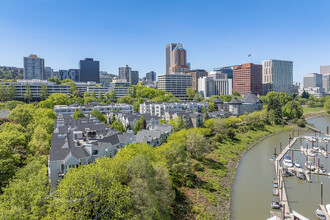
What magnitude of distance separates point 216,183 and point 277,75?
440 feet

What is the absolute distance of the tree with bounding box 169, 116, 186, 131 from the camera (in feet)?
160

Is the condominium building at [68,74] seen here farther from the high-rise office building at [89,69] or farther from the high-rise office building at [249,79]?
the high-rise office building at [249,79]

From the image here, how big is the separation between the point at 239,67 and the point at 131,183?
450 feet

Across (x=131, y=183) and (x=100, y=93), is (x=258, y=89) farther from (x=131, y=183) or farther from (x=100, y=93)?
(x=131, y=183)

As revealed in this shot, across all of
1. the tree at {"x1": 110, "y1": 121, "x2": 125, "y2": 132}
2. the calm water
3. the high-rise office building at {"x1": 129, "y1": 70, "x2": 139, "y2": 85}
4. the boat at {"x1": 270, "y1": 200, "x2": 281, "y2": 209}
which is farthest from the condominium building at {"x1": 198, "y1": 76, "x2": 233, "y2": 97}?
the boat at {"x1": 270, "y1": 200, "x2": 281, "y2": 209}

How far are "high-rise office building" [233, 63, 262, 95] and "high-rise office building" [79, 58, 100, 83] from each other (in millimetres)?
97724

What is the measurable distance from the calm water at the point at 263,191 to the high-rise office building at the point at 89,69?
465 ft

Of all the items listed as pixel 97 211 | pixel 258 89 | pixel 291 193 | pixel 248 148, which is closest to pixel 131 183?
pixel 97 211

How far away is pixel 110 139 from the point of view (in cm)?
3291

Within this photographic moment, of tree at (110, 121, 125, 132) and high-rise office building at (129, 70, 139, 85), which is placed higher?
high-rise office building at (129, 70, 139, 85)

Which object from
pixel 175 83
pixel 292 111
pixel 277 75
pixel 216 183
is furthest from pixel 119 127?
pixel 277 75

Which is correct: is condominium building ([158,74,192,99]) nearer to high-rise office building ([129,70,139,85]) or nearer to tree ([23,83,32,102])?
tree ([23,83,32,102])

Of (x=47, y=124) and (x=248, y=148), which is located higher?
(x=47, y=124)

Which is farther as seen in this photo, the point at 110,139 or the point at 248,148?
the point at 248,148
